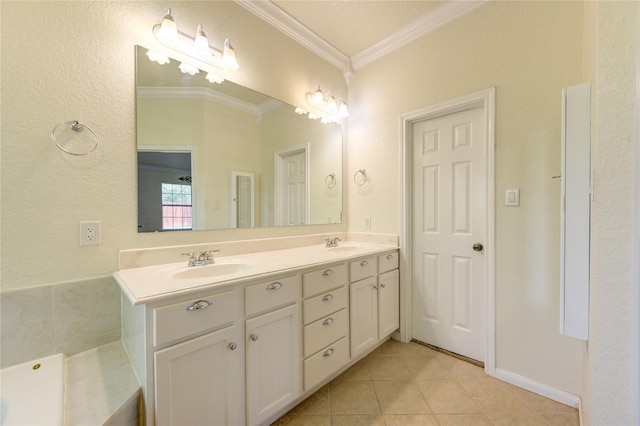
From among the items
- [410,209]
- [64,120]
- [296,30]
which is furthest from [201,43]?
[410,209]

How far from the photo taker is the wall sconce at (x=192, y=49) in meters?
1.37

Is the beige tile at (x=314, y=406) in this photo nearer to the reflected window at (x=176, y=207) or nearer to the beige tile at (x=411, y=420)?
the beige tile at (x=411, y=420)

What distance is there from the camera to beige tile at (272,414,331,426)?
1339 millimetres

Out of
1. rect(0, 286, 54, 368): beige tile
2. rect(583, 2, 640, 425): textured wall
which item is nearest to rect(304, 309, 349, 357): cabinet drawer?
rect(583, 2, 640, 425): textured wall

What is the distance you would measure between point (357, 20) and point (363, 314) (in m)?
2.30

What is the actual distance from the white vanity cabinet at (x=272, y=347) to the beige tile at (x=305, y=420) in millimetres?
151

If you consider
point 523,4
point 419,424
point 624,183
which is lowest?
point 419,424

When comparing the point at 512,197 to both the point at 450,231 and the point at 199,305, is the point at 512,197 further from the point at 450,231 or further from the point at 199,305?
the point at 199,305

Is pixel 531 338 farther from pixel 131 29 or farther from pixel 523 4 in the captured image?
pixel 131 29

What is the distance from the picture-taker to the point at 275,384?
4.09 ft

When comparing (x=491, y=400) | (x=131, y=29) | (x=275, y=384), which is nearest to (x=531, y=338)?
(x=491, y=400)

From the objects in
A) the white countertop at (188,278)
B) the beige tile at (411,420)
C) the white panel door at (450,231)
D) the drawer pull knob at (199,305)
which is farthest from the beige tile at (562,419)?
the drawer pull knob at (199,305)

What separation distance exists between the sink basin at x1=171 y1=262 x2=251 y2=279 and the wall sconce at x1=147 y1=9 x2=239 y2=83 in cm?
120

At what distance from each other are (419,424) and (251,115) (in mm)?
2219
